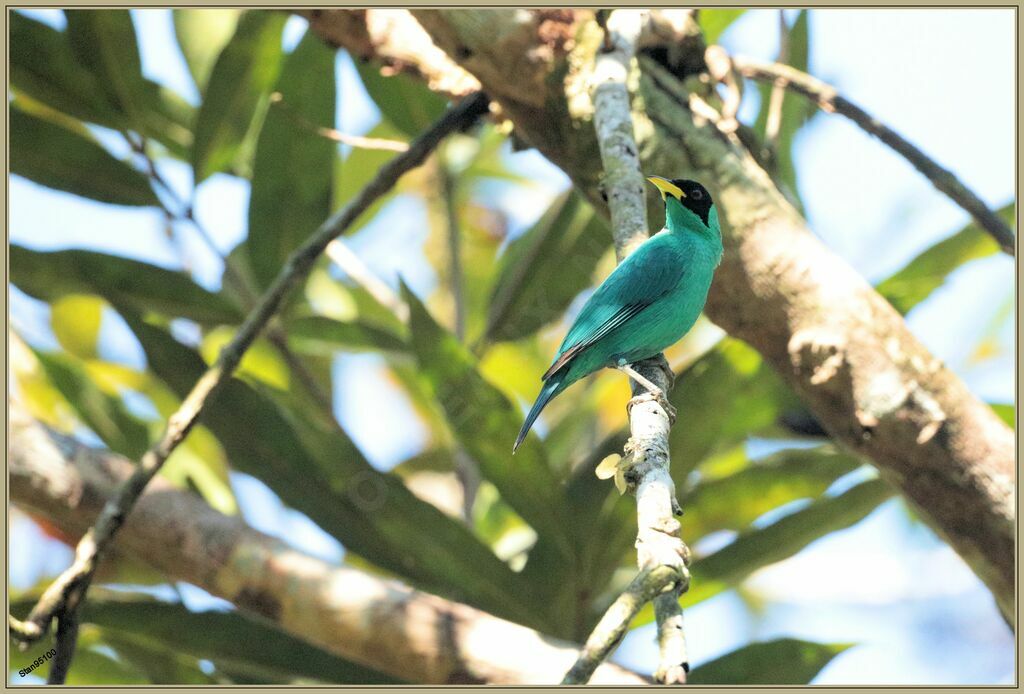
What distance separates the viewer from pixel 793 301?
3.09 metres

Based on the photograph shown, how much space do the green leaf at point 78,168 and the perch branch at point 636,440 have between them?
2213 mm

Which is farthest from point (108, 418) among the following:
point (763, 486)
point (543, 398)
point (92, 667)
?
point (763, 486)

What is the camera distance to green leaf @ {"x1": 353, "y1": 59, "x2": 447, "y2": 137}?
4.49 meters

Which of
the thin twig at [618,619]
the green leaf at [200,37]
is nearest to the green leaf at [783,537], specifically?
the thin twig at [618,619]

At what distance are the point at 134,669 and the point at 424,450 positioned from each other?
6.44ft

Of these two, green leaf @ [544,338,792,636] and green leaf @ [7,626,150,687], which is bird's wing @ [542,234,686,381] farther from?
green leaf @ [7,626,150,687]

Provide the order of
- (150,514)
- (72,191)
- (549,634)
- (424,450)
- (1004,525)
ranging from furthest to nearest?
(424,450) < (72,191) < (549,634) < (150,514) < (1004,525)

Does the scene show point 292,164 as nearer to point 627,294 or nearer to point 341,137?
point 341,137

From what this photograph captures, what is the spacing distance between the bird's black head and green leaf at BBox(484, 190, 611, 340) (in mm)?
1100

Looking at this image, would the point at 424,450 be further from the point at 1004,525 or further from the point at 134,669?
the point at 1004,525

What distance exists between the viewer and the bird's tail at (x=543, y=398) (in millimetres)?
2986

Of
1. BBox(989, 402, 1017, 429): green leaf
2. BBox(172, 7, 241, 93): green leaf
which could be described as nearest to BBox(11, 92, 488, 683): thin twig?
BBox(172, 7, 241, 93): green leaf

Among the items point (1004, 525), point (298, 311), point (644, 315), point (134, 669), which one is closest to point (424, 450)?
point (298, 311)

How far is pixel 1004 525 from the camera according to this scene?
2.99 metres
